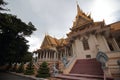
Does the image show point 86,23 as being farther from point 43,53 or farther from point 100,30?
point 43,53

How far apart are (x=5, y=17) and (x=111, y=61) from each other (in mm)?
13288

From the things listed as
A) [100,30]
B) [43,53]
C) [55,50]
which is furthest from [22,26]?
[100,30]

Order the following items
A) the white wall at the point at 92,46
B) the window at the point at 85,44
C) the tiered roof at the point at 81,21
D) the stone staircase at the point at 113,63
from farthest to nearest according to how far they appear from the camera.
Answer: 1. the tiered roof at the point at 81,21
2. the window at the point at 85,44
3. the white wall at the point at 92,46
4. the stone staircase at the point at 113,63

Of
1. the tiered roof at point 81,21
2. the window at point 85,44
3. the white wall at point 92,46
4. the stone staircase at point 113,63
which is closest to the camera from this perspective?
the stone staircase at point 113,63

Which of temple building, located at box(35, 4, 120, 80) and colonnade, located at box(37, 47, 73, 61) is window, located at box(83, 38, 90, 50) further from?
colonnade, located at box(37, 47, 73, 61)

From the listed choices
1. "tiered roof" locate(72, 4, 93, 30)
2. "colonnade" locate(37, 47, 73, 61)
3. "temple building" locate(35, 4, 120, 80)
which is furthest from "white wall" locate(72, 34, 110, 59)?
"colonnade" locate(37, 47, 73, 61)

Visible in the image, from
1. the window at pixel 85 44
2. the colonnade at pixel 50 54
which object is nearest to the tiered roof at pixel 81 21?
the window at pixel 85 44

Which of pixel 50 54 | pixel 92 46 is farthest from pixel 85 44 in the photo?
pixel 50 54

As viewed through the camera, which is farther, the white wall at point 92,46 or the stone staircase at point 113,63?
the white wall at point 92,46

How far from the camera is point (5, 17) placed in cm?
852

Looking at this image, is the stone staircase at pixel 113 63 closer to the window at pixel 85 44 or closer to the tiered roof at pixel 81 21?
the window at pixel 85 44

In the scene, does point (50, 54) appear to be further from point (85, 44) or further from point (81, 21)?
point (81, 21)

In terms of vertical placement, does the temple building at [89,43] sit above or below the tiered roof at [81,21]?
below

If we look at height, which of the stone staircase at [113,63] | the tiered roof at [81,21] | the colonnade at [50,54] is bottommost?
the stone staircase at [113,63]
